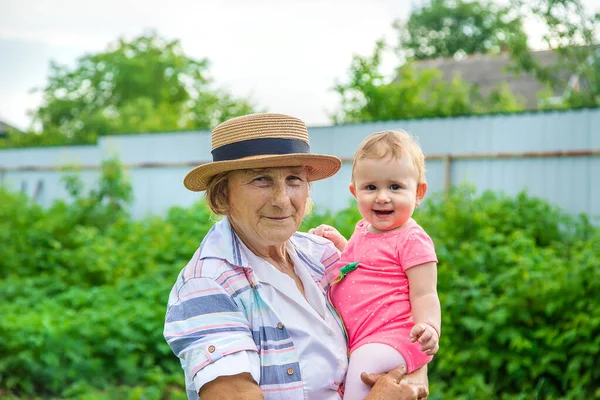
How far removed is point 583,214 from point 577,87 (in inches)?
159

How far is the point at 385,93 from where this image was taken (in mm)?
11844

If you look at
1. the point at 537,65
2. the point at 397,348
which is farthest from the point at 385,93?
the point at 397,348

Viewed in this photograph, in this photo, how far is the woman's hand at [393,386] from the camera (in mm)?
2316

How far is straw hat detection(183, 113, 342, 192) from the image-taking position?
2.32 meters

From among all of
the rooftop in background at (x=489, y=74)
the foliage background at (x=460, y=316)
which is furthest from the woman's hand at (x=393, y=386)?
the rooftop in background at (x=489, y=74)

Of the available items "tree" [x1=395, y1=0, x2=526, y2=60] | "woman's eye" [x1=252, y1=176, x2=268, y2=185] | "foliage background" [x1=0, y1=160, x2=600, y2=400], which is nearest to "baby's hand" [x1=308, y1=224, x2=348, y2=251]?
"woman's eye" [x1=252, y1=176, x2=268, y2=185]

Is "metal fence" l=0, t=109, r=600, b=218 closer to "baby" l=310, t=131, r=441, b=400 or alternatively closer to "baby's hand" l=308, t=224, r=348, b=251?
"baby's hand" l=308, t=224, r=348, b=251

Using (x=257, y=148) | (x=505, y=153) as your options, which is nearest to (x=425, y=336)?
(x=257, y=148)

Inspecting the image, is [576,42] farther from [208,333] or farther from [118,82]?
[118,82]

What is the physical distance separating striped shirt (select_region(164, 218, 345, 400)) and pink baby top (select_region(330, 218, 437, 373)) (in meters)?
0.32

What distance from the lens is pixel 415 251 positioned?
96.7 inches

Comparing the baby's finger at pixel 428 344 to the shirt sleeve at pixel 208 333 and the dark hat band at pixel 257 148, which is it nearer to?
the shirt sleeve at pixel 208 333

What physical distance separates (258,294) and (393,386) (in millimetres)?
502

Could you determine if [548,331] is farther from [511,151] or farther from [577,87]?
[577,87]
